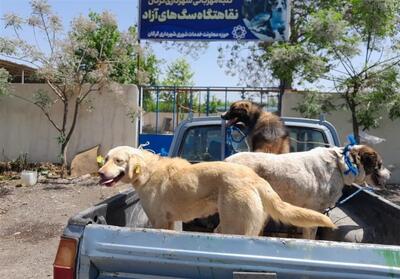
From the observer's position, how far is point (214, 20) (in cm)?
1216

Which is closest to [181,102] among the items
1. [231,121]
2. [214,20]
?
[214,20]

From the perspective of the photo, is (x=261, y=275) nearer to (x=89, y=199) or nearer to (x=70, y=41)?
(x=89, y=199)

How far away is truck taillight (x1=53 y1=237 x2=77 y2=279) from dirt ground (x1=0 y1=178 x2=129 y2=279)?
344 cm

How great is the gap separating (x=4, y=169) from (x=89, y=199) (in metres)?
3.79

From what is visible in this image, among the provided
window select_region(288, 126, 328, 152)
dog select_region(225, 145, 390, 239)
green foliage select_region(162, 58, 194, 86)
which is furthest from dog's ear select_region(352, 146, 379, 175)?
green foliage select_region(162, 58, 194, 86)

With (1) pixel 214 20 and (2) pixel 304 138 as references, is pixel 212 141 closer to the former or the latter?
(2) pixel 304 138

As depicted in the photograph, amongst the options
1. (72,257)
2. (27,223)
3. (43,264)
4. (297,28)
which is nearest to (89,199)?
(27,223)

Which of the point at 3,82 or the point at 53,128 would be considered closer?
the point at 3,82

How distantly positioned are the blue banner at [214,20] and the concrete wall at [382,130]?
1755 mm

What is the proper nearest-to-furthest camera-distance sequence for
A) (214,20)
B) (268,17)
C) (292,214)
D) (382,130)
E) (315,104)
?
(292,214)
(315,104)
(382,130)
(268,17)
(214,20)

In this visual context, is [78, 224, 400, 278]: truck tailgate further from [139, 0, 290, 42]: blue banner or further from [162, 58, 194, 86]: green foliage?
[162, 58, 194, 86]: green foliage

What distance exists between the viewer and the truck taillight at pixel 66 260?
81.4 inches

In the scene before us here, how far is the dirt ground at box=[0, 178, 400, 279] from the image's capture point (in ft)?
18.6

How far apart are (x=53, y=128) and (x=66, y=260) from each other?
10.4 meters
